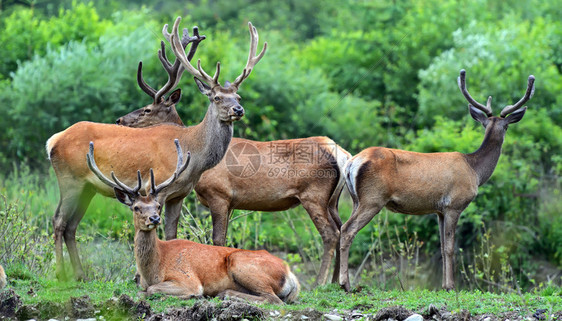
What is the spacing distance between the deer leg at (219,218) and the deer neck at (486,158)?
130 inches

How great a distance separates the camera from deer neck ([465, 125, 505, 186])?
431 inches

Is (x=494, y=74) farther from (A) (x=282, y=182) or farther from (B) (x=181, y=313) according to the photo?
(B) (x=181, y=313)

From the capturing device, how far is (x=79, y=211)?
10.2 m

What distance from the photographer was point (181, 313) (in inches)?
306

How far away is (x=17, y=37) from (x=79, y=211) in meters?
13.3

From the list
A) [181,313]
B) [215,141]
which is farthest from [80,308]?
[215,141]

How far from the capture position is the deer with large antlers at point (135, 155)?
1000 cm

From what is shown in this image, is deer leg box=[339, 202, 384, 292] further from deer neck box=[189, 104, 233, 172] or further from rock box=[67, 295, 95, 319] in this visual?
rock box=[67, 295, 95, 319]

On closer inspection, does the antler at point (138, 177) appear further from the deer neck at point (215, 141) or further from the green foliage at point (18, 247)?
the green foliage at point (18, 247)

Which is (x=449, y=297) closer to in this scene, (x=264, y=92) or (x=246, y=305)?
(x=246, y=305)

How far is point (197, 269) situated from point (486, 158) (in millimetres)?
4430

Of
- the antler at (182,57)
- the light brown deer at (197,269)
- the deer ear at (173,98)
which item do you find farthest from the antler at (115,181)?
the deer ear at (173,98)

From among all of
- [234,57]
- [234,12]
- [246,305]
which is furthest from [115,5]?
[246,305]

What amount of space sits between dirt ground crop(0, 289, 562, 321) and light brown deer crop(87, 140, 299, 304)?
637mm
